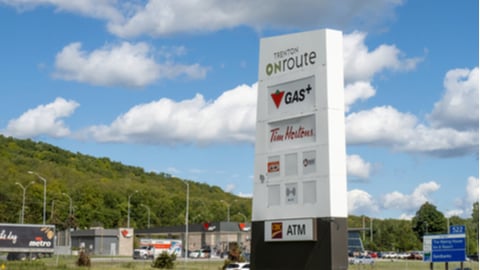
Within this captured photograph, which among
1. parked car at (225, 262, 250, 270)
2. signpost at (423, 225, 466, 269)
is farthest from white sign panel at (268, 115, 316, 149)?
parked car at (225, 262, 250, 270)

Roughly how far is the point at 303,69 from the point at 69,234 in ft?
348

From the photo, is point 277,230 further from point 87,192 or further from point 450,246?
point 87,192

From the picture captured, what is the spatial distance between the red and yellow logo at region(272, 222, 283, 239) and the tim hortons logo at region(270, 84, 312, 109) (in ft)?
12.4

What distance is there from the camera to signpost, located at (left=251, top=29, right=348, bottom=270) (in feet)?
70.8

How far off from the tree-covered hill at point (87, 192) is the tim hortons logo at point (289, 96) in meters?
95.0

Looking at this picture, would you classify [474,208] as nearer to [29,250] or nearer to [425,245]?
A: [29,250]

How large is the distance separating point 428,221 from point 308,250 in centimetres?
13242

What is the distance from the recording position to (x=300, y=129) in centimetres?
2277

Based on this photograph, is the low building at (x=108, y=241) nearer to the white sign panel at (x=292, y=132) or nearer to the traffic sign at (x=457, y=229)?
the traffic sign at (x=457, y=229)

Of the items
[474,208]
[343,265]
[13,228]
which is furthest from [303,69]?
[474,208]

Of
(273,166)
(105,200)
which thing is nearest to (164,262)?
(273,166)

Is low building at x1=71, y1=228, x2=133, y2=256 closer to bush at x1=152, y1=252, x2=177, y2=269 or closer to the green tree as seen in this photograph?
bush at x1=152, y1=252, x2=177, y2=269

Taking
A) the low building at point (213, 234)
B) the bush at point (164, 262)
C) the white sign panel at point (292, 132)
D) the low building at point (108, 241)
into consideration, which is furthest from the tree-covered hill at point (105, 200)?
the white sign panel at point (292, 132)

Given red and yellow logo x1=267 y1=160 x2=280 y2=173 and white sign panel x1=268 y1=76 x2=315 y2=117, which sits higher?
white sign panel x1=268 y1=76 x2=315 y2=117
